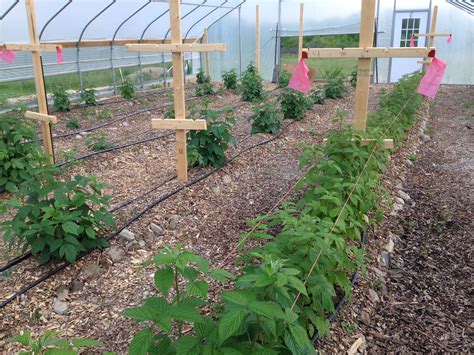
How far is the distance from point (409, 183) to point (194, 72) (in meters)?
11.7

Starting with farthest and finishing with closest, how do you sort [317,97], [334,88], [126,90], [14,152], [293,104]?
[334,88] → [317,97] → [126,90] → [293,104] → [14,152]

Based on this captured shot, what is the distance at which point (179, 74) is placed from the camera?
4.83 m

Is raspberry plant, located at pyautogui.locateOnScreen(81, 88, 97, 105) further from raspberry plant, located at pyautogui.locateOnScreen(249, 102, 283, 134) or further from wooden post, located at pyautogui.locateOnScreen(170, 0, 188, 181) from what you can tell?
wooden post, located at pyautogui.locateOnScreen(170, 0, 188, 181)

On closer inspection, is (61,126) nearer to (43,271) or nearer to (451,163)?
(43,271)

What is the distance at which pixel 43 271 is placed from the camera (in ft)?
11.1

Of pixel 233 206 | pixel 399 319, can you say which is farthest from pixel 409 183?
pixel 399 319

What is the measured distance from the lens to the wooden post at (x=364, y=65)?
4199 millimetres

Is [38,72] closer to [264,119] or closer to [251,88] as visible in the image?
[264,119]

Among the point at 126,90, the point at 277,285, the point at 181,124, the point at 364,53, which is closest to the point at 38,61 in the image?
the point at 181,124

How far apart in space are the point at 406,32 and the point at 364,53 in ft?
42.0

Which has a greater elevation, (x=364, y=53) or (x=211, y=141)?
(x=364, y=53)

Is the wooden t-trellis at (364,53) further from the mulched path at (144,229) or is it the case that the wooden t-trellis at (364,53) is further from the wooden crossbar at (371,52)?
the mulched path at (144,229)

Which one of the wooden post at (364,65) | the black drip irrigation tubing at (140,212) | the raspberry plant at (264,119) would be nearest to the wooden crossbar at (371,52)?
the wooden post at (364,65)

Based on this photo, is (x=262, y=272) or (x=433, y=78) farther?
(x=433, y=78)
